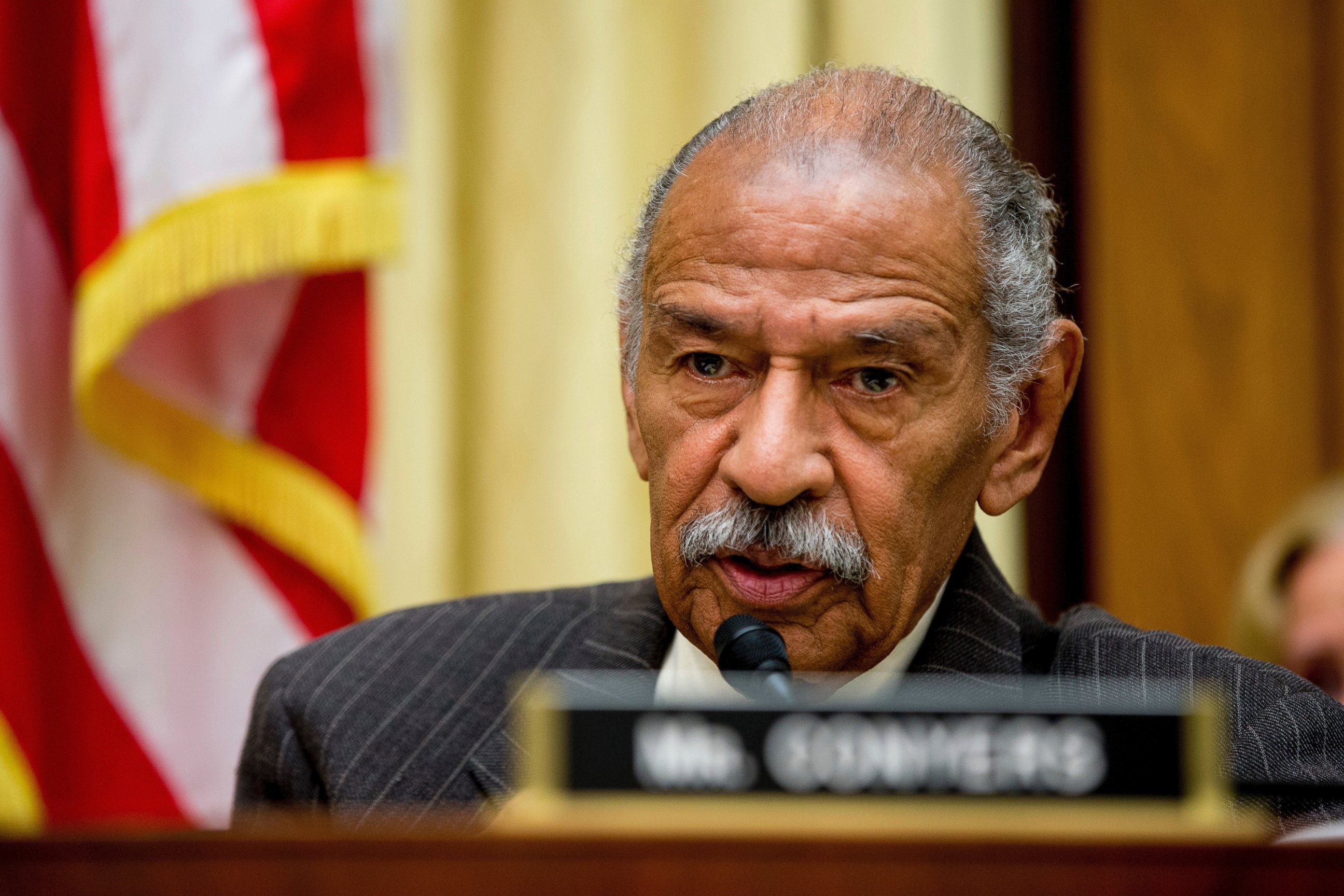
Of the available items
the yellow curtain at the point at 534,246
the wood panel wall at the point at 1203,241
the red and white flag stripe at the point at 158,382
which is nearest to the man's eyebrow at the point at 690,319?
the yellow curtain at the point at 534,246

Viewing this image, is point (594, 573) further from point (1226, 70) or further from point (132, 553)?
point (1226, 70)

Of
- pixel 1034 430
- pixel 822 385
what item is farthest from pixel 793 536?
pixel 1034 430

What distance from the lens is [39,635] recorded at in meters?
2.51

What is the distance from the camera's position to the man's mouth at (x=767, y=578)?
142 cm

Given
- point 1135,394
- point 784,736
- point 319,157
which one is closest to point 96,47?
point 319,157

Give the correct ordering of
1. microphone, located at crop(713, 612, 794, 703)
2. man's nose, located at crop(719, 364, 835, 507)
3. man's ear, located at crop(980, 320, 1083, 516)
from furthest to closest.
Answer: man's ear, located at crop(980, 320, 1083, 516) < man's nose, located at crop(719, 364, 835, 507) < microphone, located at crop(713, 612, 794, 703)

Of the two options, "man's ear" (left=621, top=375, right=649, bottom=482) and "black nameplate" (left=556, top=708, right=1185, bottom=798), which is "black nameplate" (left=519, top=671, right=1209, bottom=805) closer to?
"black nameplate" (left=556, top=708, right=1185, bottom=798)

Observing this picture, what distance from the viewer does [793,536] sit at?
1406mm

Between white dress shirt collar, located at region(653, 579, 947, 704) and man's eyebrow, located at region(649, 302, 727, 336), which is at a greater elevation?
man's eyebrow, located at region(649, 302, 727, 336)

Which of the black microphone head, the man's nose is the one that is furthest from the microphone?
the man's nose

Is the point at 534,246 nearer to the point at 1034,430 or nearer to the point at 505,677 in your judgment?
the point at 505,677

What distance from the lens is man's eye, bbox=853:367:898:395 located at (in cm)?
146

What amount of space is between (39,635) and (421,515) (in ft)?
2.43

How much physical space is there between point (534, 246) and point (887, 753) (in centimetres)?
185
